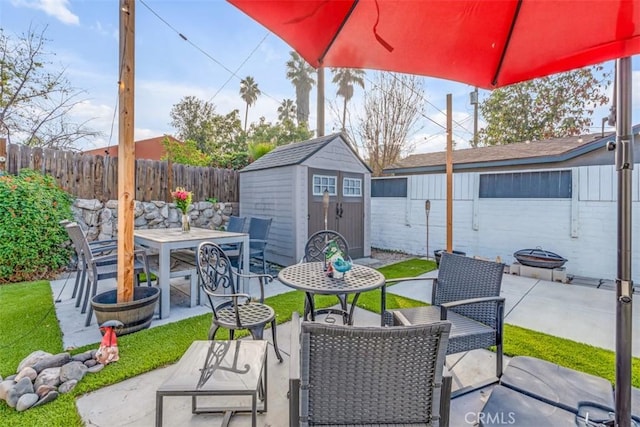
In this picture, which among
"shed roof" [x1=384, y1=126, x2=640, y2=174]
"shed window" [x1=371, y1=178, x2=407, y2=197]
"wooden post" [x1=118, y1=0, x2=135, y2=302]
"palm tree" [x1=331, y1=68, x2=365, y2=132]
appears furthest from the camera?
"palm tree" [x1=331, y1=68, x2=365, y2=132]

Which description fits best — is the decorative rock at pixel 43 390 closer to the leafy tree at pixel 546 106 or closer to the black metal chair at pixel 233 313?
the black metal chair at pixel 233 313

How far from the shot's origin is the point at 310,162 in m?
6.12

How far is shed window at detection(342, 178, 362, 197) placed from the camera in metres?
7.00

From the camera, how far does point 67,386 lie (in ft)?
7.00

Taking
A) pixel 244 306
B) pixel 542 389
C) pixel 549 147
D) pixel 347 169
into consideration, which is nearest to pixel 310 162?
pixel 347 169

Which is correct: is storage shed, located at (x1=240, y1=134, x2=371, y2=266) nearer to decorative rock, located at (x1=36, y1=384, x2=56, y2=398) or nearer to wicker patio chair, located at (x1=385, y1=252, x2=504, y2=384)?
wicker patio chair, located at (x1=385, y1=252, x2=504, y2=384)

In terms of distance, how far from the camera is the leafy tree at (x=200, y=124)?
15.1 metres

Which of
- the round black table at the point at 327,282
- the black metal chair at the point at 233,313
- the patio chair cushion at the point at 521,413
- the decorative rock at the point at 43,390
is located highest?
the round black table at the point at 327,282

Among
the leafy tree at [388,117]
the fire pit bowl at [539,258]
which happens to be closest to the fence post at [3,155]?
the fire pit bowl at [539,258]

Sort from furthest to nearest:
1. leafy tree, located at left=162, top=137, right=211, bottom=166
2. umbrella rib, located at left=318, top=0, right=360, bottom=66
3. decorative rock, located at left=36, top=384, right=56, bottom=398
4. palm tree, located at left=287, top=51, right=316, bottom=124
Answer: palm tree, located at left=287, top=51, right=316, bottom=124
leafy tree, located at left=162, top=137, right=211, bottom=166
decorative rock, located at left=36, top=384, right=56, bottom=398
umbrella rib, located at left=318, top=0, right=360, bottom=66

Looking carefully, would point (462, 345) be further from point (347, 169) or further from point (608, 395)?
point (347, 169)

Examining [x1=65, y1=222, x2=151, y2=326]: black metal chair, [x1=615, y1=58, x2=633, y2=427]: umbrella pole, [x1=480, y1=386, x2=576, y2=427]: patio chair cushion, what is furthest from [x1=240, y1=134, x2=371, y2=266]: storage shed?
[x1=615, y1=58, x2=633, y2=427]: umbrella pole

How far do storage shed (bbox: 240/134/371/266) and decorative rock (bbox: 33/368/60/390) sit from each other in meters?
4.00

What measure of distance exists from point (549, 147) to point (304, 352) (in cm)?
824
